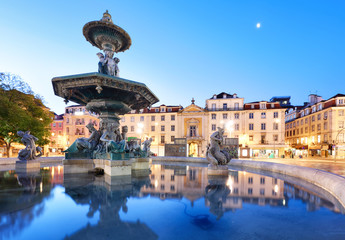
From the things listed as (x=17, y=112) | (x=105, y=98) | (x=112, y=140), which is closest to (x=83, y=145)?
(x=112, y=140)

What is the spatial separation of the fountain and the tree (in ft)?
37.5

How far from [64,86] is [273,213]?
9.39m

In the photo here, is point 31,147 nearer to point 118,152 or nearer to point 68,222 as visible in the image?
point 118,152

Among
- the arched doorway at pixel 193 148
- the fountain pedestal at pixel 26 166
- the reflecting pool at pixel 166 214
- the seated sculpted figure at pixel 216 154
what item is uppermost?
the seated sculpted figure at pixel 216 154

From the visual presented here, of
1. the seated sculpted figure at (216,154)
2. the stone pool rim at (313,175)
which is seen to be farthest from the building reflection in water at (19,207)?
the stone pool rim at (313,175)

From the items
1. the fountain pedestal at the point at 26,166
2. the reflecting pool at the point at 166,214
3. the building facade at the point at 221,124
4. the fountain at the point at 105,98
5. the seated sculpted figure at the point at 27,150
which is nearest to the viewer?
the reflecting pool at the point at 166,214

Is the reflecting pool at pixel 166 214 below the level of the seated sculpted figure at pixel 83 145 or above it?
below

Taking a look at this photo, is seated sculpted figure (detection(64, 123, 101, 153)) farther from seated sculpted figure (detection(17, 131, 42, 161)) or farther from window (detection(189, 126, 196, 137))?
window (detection(189, 126, 196, 137))

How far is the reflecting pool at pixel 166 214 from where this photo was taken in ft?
9.21

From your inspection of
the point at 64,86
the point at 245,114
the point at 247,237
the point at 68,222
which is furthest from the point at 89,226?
the point at 245,114

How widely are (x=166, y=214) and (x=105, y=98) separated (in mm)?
7416

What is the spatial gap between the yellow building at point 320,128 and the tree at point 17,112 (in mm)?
50559

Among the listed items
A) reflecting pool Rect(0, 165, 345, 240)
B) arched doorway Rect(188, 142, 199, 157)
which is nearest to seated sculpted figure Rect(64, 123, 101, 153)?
reflecting pool Rect(0, 165, 345, 240)

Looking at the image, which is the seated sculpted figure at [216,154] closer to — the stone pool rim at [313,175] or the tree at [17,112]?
the stone pool rim at [313,175]
